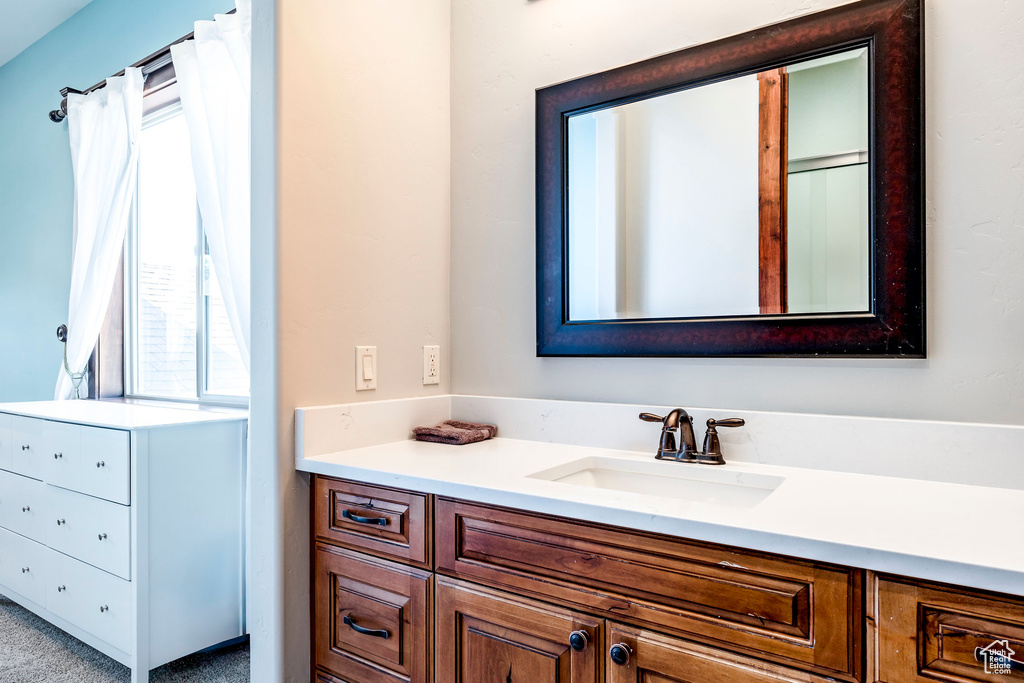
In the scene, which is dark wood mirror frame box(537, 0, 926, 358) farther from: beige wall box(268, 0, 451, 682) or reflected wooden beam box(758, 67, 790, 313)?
beige wall box(268, 0, 451, 682)

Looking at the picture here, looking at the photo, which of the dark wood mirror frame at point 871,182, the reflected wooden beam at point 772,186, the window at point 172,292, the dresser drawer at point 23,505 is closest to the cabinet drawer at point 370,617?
the dark wood mirror frame at point 871,182

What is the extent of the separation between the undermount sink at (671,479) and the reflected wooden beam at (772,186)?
0.37 metres

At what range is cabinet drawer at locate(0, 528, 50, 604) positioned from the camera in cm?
214

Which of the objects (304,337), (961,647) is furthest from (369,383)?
(961,647)

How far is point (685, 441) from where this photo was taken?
1.30m

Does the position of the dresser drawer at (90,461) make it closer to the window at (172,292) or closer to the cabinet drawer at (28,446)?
the cabinet drawer at (28,446)

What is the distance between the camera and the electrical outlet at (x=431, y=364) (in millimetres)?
1704

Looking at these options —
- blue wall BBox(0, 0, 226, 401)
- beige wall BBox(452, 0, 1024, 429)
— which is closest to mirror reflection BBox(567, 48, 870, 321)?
beige wall BBox(452, 0, 1024, 429)

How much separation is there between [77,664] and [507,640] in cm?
178

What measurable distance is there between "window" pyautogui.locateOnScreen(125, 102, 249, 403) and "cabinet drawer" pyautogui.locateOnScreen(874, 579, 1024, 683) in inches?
85.6

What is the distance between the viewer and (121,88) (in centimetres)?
266

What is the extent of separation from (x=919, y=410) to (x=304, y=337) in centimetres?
129

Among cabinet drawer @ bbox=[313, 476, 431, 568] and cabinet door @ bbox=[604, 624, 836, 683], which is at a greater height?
cabinet drawer @ bbox=[313, 476, 431, 568]

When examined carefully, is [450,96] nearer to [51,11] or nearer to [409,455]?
[409,455]
